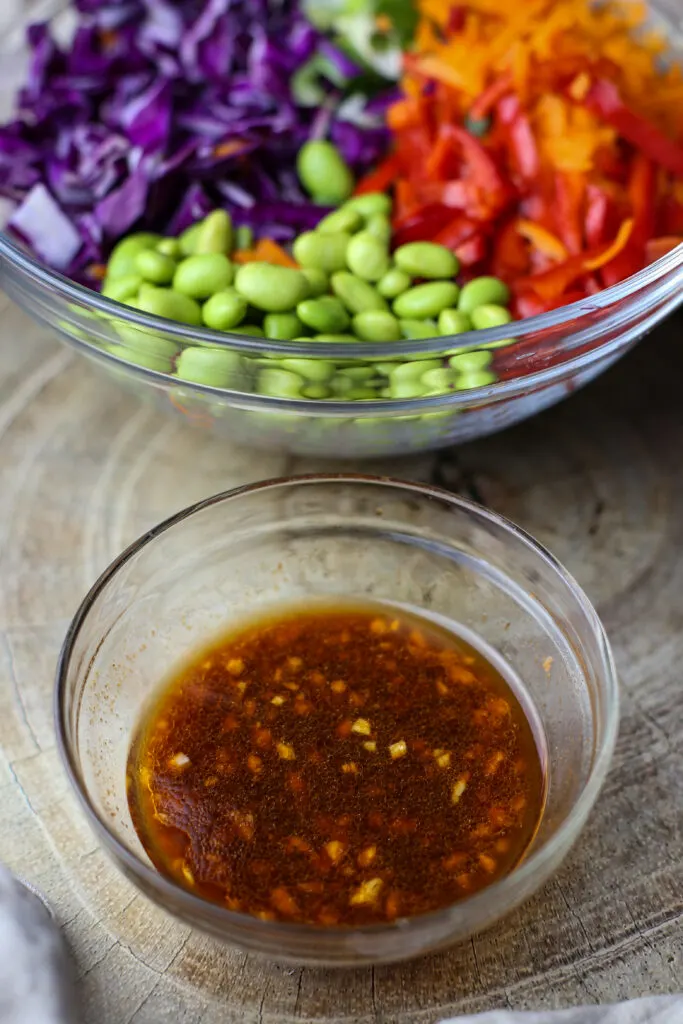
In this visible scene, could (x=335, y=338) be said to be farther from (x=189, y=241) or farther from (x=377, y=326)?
(x=189, y=241)

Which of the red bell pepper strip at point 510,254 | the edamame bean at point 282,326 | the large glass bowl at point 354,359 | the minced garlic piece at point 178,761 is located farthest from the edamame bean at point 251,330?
the minced garlic piece at point 178,761

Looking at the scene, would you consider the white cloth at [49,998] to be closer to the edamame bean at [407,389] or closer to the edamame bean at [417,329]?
the edamame bean at [407,389]

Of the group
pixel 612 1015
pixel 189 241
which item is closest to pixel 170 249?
pixel 189 241

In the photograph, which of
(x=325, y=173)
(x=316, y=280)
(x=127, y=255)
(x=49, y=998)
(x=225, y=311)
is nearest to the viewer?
(x=49, y=998)

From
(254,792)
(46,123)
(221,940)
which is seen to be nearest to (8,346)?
(46,123)

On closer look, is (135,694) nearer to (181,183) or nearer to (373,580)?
(373,580)

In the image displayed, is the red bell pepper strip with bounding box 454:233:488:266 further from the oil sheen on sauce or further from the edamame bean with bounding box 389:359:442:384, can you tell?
the oil sheen on sauce
